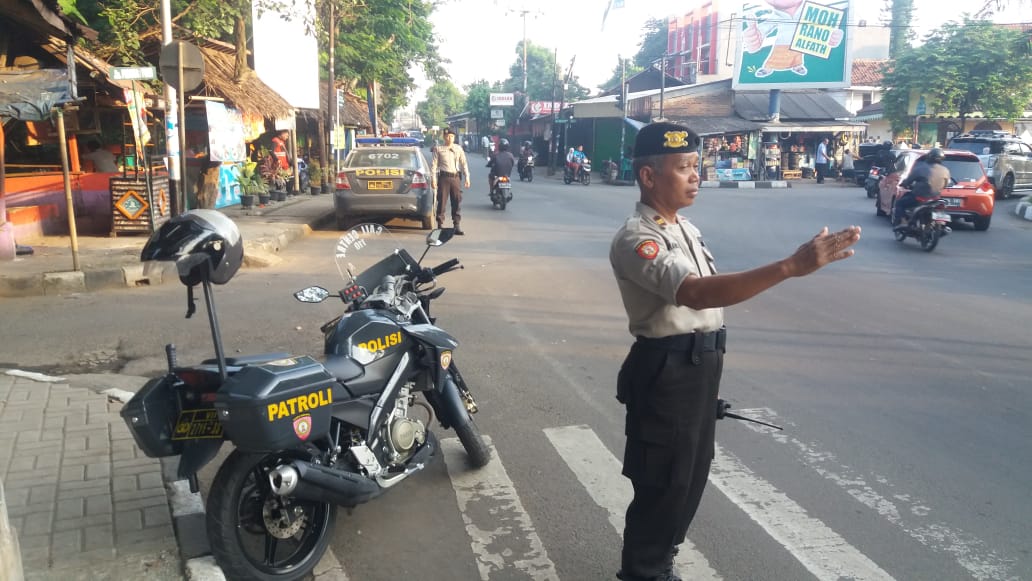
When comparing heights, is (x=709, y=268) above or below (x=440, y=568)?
above

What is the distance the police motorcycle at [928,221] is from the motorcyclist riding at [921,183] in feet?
0.19

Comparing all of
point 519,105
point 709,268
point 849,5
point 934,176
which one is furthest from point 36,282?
point 519,105

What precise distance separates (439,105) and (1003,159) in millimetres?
111723

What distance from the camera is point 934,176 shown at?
13.4 m

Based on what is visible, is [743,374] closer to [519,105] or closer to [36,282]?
[36,282]

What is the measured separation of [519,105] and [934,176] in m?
56.4

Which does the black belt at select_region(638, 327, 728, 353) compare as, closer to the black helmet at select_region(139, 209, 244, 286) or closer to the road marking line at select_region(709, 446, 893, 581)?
the road marking line at select_region(709, 446, 893, 581)

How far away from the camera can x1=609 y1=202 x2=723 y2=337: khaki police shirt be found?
260 centimetres

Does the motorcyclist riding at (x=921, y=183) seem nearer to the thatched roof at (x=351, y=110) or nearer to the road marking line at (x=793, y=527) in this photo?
the road marking line at (x=793, y=527)

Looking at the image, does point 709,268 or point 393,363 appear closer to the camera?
point 709,268

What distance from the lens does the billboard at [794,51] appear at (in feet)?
113

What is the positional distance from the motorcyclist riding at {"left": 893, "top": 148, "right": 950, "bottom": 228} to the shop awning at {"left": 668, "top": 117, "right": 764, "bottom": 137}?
18343mm

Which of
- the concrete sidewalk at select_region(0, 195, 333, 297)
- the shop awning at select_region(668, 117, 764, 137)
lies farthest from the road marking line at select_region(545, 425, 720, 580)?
the shop awning at select_region(668, 117, 764, 137)

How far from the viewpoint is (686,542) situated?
3.61 metres
